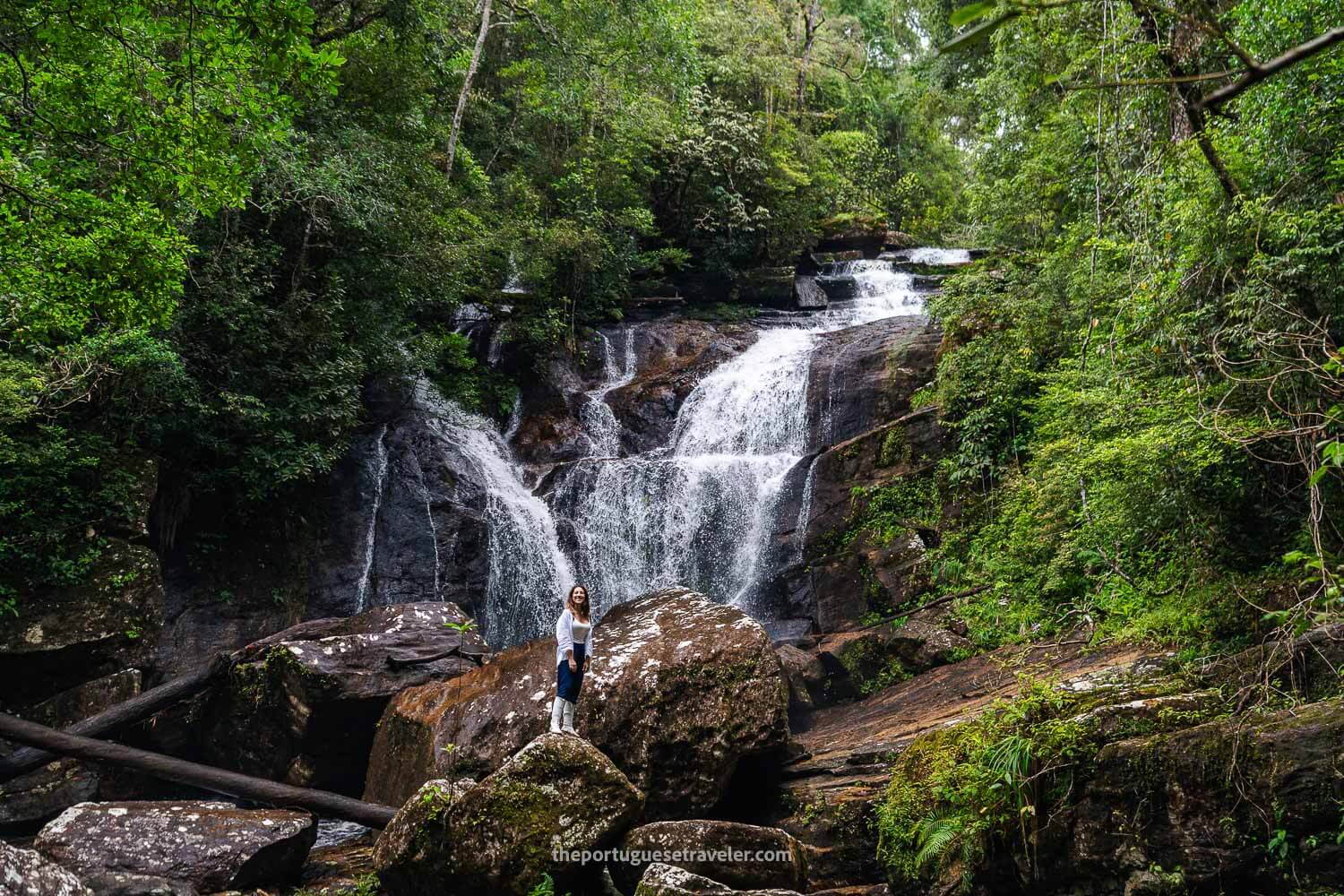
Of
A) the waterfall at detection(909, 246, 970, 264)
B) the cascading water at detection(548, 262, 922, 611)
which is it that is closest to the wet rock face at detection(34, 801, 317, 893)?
the cascading water at detection(548, 262, 922, 611)

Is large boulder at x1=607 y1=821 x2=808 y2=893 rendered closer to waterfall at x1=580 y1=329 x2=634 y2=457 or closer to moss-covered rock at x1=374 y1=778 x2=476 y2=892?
moss-covered rock at x1=374 y1=778 x2=476 y2=892

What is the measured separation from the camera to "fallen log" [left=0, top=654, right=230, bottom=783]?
317 inches

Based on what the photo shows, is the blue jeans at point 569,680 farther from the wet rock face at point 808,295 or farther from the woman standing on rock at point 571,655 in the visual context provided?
the wet rock face at point 808,295

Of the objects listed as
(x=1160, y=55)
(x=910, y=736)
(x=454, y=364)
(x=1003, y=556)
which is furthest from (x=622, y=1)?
(x=910, y=736)

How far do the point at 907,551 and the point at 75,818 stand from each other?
9.61 metres

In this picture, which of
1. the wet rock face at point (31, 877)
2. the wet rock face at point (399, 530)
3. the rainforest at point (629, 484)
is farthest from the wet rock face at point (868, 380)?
the wet rock face at point (31, 877)

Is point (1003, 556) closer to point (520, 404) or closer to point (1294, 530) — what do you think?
point (1294, 530)

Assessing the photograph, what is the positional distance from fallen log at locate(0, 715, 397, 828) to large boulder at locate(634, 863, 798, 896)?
4.13 m

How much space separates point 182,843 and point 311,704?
7.43 ft

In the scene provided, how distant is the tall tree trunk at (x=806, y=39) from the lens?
27031 mm

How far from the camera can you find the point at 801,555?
12.6 m

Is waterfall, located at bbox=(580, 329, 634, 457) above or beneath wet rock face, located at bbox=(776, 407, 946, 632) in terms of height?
above

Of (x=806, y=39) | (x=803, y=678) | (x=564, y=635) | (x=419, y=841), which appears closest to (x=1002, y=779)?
(x=564, y=635)

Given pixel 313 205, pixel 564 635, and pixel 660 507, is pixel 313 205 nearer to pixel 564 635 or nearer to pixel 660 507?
pixel 660 507
